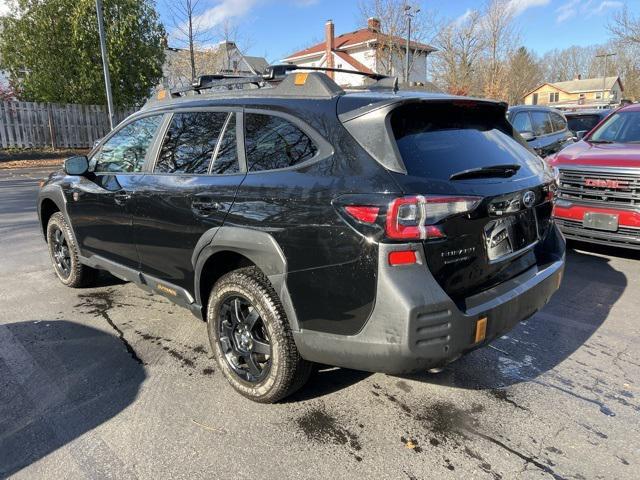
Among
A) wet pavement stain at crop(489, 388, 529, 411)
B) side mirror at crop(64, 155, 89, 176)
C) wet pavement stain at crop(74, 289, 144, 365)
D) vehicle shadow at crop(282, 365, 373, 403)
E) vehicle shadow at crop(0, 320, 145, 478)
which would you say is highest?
side mirror at crop(64, 155, 89, 176)

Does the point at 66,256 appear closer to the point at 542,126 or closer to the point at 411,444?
the point at 411,444

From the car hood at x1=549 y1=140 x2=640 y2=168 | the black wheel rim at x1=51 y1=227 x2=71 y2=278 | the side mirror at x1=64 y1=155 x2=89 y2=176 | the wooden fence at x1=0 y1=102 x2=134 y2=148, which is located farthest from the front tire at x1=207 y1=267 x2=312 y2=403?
the wooden fence at x1=0 y1=102 x2=134 y2=148

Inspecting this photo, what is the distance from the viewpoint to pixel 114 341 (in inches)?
152

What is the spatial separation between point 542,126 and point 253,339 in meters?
9.20

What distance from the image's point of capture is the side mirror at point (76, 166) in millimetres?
4227

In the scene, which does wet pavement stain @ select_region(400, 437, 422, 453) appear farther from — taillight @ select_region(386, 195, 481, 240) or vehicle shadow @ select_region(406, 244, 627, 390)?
taillight @ select_region(386, 195, 481, 240)

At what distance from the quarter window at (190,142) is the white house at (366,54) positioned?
19.1 m

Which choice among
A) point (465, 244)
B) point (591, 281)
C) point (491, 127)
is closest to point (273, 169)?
point (465, 244)

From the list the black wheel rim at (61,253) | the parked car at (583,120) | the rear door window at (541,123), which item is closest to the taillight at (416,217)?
the black wheel rim at (61,253)

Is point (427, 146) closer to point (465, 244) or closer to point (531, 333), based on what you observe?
point (465, 244)

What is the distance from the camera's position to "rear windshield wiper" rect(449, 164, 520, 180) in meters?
2.51

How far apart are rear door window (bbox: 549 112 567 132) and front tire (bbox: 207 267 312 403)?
31.3 ft

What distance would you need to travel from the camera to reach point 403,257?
2.28 meters

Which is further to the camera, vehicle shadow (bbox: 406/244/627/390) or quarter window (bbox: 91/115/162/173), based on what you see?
quarter window (bbox: 91/115/162/173)
